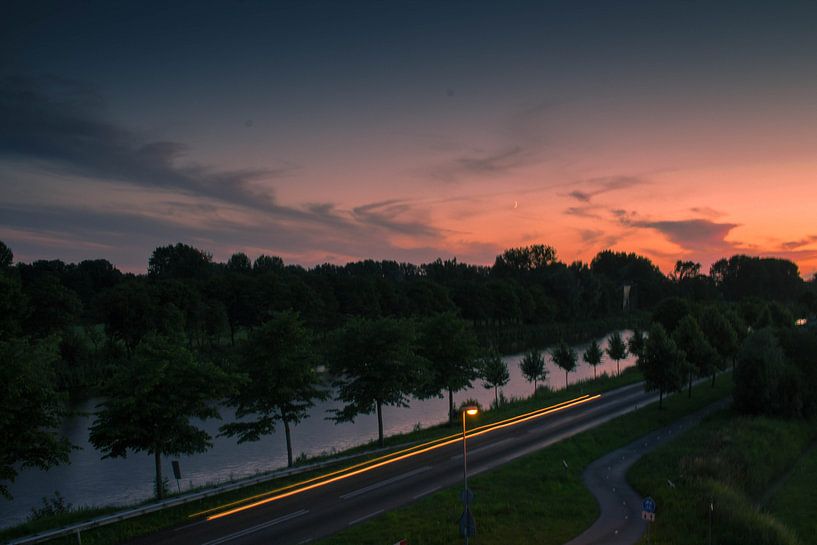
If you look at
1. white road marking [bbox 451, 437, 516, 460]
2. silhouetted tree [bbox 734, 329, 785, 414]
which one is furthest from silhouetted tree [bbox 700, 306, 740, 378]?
white road marking [bbox 451, 437, 516, 460]

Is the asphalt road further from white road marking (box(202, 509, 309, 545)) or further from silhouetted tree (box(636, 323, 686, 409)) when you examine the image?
silhouetted tree (box(636, 323, 686, 409))

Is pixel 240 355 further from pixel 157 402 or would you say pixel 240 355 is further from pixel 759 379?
pixel 759 379

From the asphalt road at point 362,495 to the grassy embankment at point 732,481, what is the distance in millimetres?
8833

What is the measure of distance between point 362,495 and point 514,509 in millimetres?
7909

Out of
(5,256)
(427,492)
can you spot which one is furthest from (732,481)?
(5,256)

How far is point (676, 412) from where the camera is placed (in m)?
52.7

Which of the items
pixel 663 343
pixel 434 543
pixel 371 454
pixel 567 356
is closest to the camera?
pixel 434 543

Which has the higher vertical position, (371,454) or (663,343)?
(663,343)

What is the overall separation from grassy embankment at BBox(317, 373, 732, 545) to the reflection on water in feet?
46.6

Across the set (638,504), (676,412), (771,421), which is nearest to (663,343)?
(676,412)

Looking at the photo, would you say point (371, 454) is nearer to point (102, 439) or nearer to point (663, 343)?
point (102, 439)

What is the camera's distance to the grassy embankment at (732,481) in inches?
1001

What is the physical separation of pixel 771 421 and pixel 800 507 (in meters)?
17.5

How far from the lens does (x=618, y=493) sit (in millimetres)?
31359
